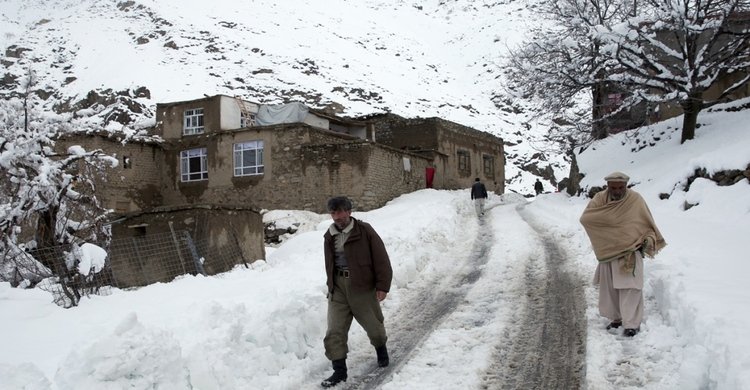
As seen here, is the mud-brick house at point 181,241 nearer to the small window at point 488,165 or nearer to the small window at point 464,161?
the small window at point 464,161

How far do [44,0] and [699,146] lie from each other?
124161 millimetres

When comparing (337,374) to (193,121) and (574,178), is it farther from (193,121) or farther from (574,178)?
(193,121)

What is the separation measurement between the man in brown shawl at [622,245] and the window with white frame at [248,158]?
19428mm

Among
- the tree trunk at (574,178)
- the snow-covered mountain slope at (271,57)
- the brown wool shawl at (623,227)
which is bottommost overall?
the brown wool shawl at (623,227)

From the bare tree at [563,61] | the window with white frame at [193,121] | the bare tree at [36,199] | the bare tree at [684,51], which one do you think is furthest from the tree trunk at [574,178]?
the window with white frame at [193,121]

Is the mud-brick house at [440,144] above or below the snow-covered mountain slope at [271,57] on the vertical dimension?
below

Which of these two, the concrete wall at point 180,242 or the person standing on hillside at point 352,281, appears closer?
the person standing on hillside at point 352,281

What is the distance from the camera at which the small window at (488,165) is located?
3625 centimetres

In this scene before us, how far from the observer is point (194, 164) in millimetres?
26406

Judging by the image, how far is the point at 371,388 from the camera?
528 centimetres

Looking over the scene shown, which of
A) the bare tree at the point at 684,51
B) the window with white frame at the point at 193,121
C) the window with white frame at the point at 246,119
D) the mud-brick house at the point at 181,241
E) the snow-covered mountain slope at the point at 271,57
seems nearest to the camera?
the mud-brick house at the point at 181,241

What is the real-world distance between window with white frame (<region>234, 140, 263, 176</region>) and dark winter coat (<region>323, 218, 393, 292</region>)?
63.6ft

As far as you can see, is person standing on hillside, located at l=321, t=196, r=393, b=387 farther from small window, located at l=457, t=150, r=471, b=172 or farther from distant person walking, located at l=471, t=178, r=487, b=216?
small window, located at l=457, t=150, r=471, b=172

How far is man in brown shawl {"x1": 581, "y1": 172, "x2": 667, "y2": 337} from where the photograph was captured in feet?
20.3
